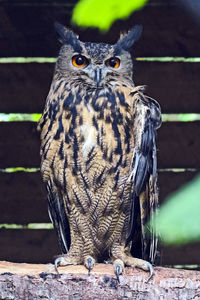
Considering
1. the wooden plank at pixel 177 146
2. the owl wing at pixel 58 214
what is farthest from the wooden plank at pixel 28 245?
the wooden plank at pixel 177 146

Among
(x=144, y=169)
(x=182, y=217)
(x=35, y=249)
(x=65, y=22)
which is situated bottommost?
(x=182, y=217)

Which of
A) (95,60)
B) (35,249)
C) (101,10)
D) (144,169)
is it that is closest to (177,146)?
(144,169)

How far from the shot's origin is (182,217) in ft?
0.70

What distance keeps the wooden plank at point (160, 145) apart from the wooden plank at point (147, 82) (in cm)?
8

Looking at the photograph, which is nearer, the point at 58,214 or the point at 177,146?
the point at 58,214

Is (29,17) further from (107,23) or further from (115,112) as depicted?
(107,23)

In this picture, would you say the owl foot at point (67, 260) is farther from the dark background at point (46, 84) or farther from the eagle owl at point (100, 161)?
the dark background at point (46, 84)

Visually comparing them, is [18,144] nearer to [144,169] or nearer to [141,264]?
[144,169]

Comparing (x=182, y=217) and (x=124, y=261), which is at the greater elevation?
(x=124, y=261)

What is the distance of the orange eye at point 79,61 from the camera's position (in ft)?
5.75

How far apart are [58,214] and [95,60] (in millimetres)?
638

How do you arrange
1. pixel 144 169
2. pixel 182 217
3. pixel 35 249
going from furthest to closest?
pixel 35 249 < pixel 144 169 < pixel 182 217

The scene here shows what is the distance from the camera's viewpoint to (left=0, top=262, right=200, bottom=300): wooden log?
117 cm

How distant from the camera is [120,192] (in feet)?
5.21
